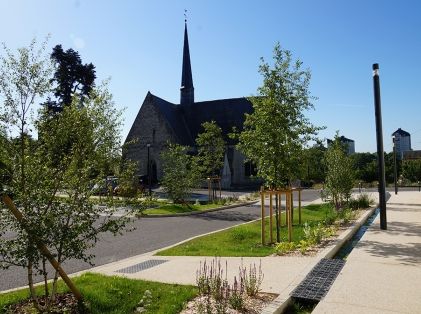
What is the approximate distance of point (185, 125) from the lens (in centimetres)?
4750

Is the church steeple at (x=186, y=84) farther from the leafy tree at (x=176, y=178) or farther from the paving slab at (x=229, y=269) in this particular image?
the paving slab at (x=229, y=269)

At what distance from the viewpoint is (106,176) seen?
5.75 metres

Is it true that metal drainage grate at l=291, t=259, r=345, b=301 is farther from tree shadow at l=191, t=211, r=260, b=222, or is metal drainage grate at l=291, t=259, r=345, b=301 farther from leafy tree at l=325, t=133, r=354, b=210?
leafy tree at l=325, t=133, r=354, b=210

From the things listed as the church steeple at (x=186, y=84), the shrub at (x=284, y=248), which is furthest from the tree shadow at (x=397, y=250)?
the church steeple at (x=186, y=84)

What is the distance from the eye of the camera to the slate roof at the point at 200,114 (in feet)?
148

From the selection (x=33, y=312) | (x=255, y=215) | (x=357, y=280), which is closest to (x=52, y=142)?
(x=33, y=312)

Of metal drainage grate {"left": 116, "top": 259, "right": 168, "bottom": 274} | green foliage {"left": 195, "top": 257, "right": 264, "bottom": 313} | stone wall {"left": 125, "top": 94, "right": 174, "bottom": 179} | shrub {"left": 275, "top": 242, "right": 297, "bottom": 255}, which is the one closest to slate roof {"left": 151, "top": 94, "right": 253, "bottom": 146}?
stone wall {"left": 125, "top": 94, "right": 174, "bottom": 179}

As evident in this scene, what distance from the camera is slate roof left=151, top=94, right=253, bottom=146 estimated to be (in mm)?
44969

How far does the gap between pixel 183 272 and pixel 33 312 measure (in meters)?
2.97

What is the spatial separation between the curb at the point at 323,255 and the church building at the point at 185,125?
91.2 ft

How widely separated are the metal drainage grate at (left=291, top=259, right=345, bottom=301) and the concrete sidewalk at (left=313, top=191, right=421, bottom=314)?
125mm

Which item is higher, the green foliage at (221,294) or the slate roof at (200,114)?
the slate roof at (200,114)

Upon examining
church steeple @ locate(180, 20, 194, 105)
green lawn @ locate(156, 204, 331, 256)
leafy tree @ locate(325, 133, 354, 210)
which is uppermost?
church steeple @ locate(180, 20, 194, 105)

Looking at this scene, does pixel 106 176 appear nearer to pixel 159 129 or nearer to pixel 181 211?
pixel 181 211
